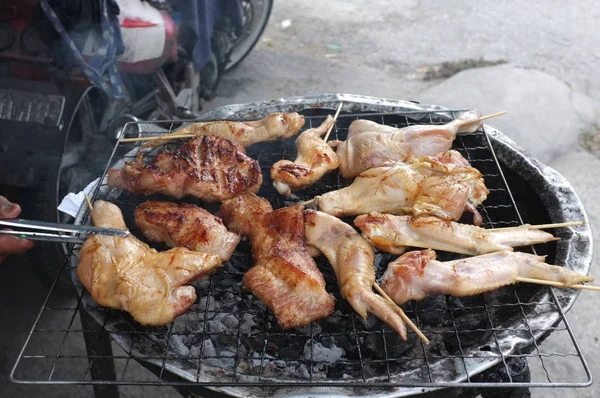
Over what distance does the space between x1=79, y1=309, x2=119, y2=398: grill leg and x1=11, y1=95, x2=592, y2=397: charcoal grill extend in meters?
0.01

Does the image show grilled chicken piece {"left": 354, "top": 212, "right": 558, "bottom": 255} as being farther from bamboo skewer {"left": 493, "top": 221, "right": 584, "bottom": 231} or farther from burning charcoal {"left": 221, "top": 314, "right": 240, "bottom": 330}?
burning charcoal {"left": 221, "top": 314, "right": 240, "bottom": 330}

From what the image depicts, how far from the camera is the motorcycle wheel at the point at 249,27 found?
8.23m

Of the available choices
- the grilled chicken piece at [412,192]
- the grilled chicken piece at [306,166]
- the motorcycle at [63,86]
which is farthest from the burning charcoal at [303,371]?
the motorcycle at [63,86]

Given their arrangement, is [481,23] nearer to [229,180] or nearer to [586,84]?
[586,84]

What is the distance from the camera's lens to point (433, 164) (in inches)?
128

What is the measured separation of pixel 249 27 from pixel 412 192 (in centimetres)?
616

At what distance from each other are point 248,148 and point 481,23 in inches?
303

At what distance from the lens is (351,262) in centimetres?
274

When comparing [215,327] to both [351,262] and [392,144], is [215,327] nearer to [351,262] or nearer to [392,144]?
[351,262]

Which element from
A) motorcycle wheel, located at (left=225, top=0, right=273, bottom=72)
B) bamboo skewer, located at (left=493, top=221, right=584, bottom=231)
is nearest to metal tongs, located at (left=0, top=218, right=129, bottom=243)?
bamboo skewer, located at (left=493, top=221, right=584, bottom=231)

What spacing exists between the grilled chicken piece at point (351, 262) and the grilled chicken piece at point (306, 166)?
0.36m

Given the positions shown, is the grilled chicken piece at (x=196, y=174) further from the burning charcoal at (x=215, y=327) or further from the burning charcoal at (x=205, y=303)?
the burning charcoal at (x=215, y=327)

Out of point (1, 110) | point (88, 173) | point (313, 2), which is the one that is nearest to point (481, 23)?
point (313, 2)

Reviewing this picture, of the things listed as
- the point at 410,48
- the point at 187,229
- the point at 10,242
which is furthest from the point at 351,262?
the point at 410,48
